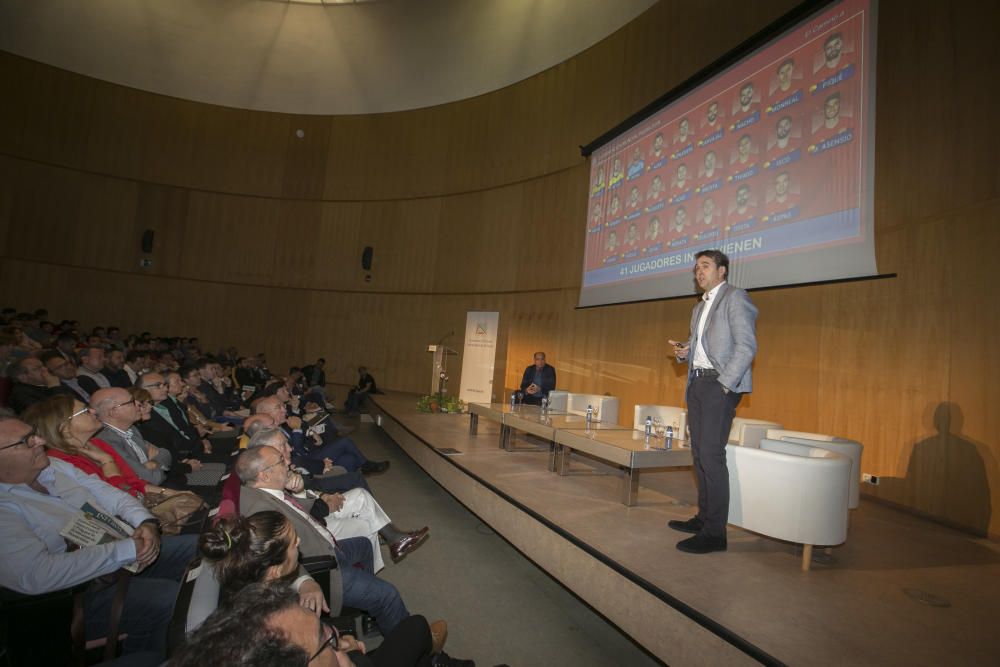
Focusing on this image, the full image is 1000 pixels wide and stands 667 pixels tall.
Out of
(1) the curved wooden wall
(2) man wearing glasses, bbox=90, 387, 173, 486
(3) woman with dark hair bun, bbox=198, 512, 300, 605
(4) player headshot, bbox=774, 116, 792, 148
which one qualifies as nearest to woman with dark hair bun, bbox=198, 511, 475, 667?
(3) woman with dark hair bun, bbox=198, 512, 300, 605

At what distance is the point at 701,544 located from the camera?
7.54 feet

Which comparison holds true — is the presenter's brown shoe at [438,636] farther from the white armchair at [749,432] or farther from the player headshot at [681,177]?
the player headshot at [681,177]

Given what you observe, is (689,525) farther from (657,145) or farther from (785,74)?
(657,145)

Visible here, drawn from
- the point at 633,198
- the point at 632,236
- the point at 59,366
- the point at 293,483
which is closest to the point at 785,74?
the point at 633,198

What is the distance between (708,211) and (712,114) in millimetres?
1008

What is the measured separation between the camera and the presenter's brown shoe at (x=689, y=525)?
256cm

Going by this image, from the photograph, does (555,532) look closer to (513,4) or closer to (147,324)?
(513,4)

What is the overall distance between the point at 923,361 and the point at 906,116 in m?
1.84

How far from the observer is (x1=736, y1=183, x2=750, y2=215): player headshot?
175 inches

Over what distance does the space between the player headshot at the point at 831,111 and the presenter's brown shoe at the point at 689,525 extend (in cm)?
318

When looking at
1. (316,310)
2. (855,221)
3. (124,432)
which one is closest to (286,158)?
(316,310)

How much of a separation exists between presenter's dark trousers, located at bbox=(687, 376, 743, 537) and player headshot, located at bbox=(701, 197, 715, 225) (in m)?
2.97

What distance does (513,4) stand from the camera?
8523 millimetres

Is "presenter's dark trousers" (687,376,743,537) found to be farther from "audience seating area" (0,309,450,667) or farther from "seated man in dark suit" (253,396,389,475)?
"seated man in dark suit" (253,396,389,475)
